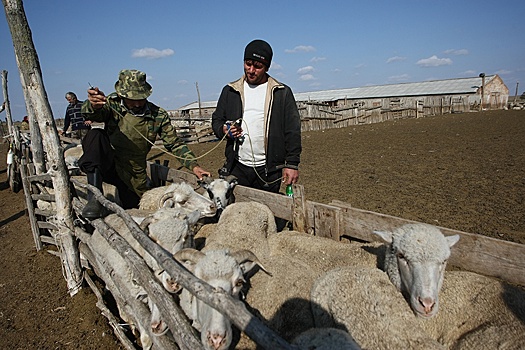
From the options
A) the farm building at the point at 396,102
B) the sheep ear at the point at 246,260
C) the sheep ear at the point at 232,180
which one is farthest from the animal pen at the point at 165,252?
the farm building at the point at 396,102

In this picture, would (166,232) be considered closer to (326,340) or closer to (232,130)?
(232,130)

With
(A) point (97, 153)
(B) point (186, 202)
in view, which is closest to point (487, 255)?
(B) point (186, 202)

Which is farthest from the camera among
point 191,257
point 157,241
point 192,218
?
point 192,218

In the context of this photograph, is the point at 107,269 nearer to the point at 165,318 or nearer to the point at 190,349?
the point at 165,318

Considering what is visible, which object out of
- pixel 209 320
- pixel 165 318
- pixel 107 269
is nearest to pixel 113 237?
pixel 107 269

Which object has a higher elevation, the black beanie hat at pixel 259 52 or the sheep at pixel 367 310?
the black beanie hat at pixel 259 52

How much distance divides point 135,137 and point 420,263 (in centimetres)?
415

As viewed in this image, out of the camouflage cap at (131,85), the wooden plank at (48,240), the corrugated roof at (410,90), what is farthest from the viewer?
the corrugated roof at (410,90)

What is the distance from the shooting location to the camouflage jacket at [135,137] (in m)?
4.73

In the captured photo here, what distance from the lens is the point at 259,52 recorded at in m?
3.86

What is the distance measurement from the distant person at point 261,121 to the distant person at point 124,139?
918 millimetres

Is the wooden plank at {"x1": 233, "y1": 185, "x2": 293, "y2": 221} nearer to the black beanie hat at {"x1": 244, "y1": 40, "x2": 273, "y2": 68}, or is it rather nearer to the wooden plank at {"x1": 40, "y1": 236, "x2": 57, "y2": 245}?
the black beanie hat at {"x1": 244, "y1": 40, "x2": 273, "y2": 68}

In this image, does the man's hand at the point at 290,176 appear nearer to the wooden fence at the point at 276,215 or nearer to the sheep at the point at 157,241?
the wooden fence at the point at 276,215

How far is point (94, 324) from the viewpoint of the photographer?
3768 mm
